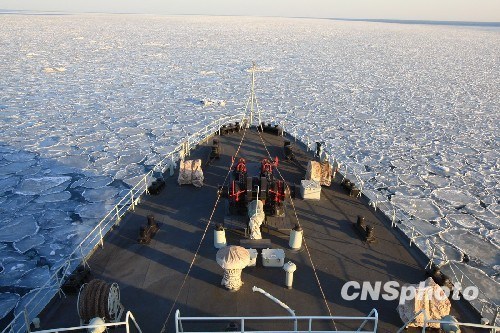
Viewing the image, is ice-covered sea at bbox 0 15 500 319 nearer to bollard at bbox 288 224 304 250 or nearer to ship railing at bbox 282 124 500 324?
ship railing at bbox 282 124 500 324

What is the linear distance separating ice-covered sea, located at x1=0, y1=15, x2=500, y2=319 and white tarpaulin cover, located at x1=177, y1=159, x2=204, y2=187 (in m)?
3.76

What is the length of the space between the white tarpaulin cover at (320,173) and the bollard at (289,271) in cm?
480

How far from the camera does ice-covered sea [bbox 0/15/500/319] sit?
1304 cm

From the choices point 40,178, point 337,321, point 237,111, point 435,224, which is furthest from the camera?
point 237,111

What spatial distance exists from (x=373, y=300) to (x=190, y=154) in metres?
9.58

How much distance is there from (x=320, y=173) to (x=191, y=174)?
421 centimetres

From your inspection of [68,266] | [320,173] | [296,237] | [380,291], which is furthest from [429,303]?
[68,266]

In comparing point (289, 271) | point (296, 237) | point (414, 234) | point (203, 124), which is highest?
point (289, 271)

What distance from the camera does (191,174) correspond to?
40.4 ft

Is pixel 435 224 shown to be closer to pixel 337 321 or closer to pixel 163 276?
pixel 337 321

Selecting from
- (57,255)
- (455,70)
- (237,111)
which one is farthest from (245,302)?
(455,70)

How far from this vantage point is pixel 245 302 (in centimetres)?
770

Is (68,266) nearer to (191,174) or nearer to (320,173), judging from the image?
(191,174)

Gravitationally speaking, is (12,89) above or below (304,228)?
below
